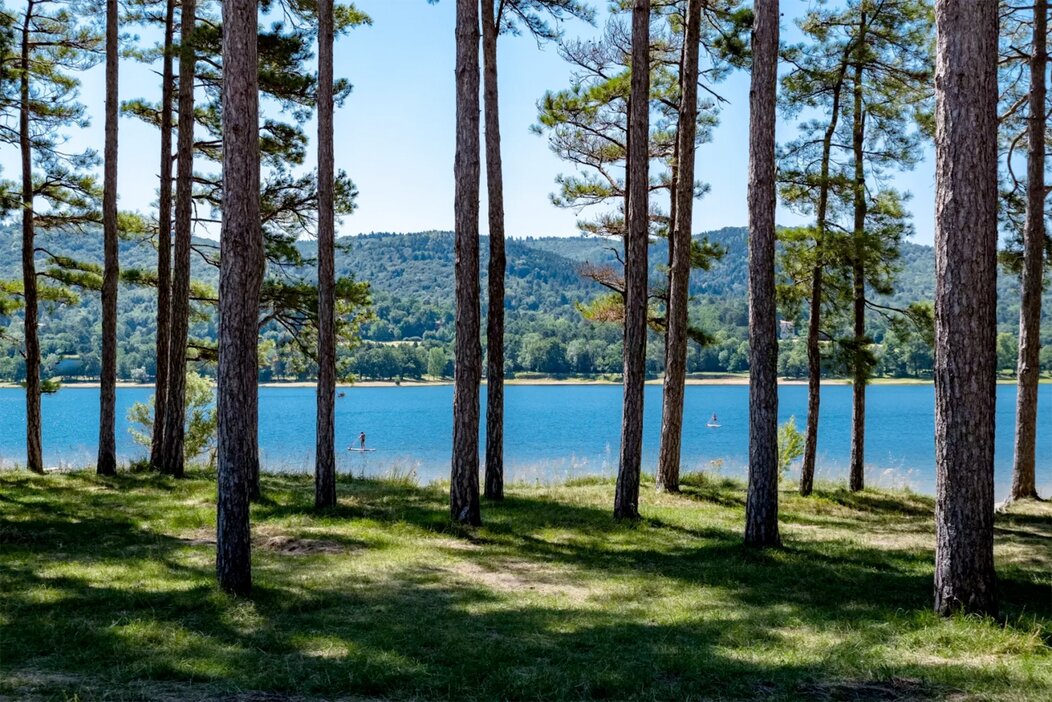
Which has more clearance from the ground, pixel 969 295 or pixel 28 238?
pixel 28 238

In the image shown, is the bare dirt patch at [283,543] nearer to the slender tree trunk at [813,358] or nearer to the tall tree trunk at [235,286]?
the tall tree trunk at [235,286]

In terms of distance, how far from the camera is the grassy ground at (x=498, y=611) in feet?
15.7

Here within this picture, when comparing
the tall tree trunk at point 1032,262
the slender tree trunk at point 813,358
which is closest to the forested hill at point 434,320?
the slender tree trunk at point 813,358

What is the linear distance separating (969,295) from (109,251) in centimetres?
1531

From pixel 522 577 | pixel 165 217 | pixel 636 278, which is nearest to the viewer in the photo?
pixel 522 577

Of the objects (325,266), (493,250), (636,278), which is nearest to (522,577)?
(636,278)

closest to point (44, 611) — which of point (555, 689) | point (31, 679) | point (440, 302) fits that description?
point (31, 679)

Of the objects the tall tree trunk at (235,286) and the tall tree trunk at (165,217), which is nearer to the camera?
the tall tree trunk at (235,286)

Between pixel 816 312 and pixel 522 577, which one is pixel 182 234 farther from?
pixel 816 312

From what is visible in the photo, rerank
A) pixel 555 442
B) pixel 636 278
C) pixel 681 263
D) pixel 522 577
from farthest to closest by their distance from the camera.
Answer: pixel 555 442 < pixel 681 263 < pixel 636 278 < pixel 522 577

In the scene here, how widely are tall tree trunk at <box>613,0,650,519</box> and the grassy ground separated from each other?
0.76m

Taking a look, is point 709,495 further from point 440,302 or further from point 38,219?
point 440,302

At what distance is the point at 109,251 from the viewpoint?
16.0 m

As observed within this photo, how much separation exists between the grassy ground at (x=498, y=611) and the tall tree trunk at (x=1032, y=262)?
2799 millimetres
